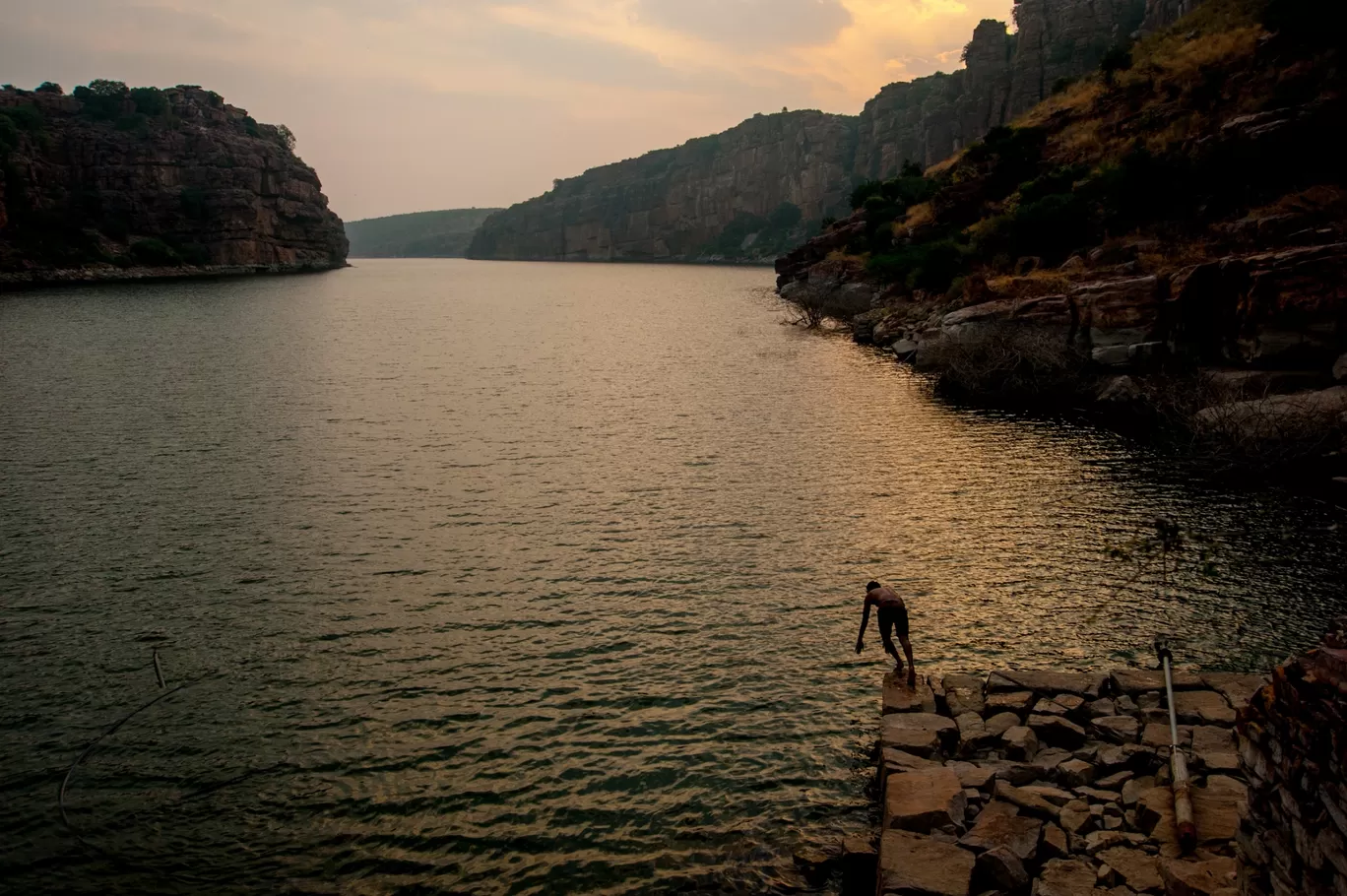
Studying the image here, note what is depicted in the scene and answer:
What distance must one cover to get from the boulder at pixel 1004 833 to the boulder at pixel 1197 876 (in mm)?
1541

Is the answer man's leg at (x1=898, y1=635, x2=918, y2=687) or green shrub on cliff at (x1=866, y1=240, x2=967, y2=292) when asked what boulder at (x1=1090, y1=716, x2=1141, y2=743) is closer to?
man's leg at (x1=898, y1=635, x2=918, y2=687)

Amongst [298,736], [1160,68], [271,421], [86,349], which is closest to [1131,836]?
[298,736]

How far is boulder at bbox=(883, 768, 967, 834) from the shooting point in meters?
12.2

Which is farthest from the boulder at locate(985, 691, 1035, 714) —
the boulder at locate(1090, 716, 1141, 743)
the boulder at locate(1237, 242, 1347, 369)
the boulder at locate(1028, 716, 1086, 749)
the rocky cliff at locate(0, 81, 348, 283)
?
the rocky cliff at locate(0, 81, 348, 283)

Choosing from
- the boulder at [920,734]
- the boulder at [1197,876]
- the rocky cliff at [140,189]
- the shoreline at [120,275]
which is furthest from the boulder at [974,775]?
the rocky cliff at [140,189]

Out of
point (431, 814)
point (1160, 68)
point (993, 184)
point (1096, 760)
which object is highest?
point (1160, 68)

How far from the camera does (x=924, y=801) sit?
12484 millimetres

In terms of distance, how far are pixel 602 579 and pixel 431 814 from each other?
939cm

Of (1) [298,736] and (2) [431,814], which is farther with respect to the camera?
(1) [298,736]

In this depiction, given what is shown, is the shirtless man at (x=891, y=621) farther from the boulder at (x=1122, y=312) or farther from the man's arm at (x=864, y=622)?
the boulder at (x=1122, y=312)

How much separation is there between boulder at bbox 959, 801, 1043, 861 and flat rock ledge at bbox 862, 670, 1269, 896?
18mm

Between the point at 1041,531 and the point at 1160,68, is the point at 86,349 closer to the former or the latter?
the point at 1041,531

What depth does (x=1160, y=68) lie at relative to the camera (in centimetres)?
6919

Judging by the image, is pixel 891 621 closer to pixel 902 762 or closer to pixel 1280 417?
pixel 902 762
